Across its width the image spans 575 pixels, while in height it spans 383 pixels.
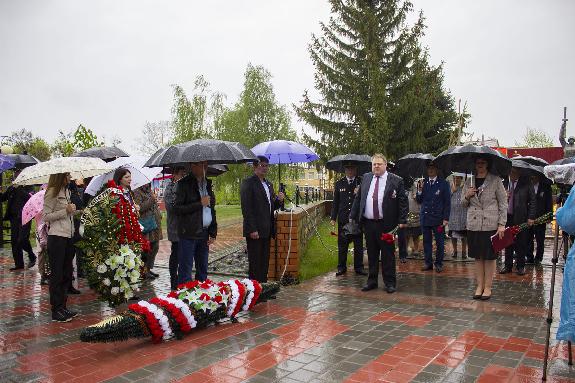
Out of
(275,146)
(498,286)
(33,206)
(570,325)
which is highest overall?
(275,146)

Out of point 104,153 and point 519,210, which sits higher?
point 104,153

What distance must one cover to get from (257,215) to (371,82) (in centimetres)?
1638

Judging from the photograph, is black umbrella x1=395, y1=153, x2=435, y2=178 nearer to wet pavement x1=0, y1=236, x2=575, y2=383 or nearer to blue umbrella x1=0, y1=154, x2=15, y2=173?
wet pavement x1=0, y1=236, x2=575, y2=383

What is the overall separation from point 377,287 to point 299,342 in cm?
279

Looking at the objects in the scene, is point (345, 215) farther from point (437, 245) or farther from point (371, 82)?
point (371, 82)

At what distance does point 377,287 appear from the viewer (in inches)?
291

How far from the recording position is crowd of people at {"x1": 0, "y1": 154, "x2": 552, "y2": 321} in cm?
591

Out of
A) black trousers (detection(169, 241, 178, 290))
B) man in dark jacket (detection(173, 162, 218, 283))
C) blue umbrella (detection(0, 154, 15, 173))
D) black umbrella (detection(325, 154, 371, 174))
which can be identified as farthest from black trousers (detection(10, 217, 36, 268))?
black umbrella (detection(325, 154, 371, 174))

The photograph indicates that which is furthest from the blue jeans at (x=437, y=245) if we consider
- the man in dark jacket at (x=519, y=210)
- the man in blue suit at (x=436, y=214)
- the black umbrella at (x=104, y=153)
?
the black umbrella at (x=104, y=153)

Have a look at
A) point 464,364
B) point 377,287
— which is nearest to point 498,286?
point 377,287

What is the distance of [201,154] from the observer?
18.6 feet

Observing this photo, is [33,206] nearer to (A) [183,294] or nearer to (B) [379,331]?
(A) [183,294]

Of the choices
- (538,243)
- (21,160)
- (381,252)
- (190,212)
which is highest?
(21,160)

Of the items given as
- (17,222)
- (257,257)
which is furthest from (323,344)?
(17,222)
